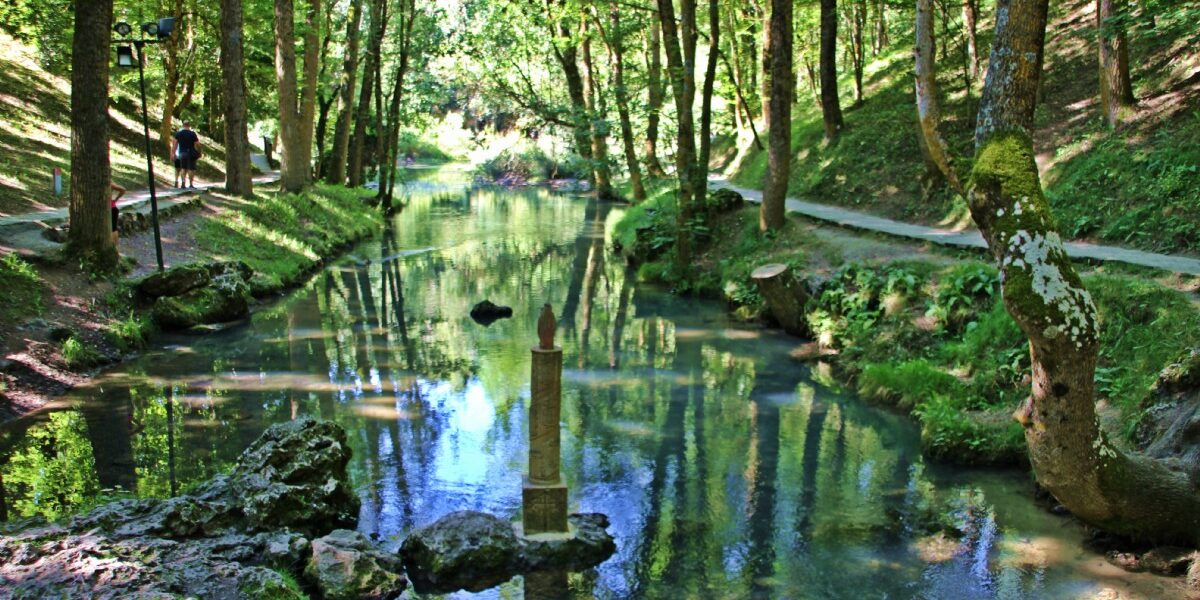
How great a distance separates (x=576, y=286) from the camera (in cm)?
2405

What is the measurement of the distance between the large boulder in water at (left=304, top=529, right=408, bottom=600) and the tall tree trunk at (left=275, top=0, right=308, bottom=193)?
2246 cm

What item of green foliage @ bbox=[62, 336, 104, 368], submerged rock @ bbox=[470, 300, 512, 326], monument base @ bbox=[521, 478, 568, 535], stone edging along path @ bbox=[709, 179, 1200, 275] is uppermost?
stone edging along path @ bbox=[709, 179, 1200, 275]

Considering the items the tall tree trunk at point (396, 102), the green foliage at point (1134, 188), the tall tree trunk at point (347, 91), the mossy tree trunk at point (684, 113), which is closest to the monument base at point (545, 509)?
the green foliage at point (1134, 188)

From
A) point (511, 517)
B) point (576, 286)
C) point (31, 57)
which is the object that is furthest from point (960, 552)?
point (31, 57)

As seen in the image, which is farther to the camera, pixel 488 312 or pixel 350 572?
pixel 488 312

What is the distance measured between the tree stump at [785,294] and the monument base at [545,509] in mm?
9726

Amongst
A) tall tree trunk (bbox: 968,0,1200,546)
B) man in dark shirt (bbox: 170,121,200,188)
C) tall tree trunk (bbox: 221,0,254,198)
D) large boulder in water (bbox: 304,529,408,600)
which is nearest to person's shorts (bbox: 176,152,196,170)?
man in dark shirt (bbox: 170,121,200,188)

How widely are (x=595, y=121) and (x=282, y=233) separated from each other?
956 cm

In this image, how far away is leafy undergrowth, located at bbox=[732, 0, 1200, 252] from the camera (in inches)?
583

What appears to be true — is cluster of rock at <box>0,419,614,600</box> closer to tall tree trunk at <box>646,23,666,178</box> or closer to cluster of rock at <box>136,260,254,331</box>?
cluster of rock at <box>136,260,254,331</box>

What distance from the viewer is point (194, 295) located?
59.5 ft

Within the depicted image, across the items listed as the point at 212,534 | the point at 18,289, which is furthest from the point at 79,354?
the point at 212,534

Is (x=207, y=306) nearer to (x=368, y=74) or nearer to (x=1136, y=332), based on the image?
(x=1136, y=332)

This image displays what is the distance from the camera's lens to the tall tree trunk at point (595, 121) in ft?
92.9
